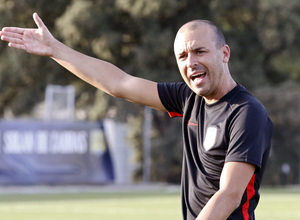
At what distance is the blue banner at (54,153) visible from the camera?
27.8 m

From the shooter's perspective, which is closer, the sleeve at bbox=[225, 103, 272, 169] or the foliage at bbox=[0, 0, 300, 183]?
Answer: the sleeve at bbox=[225, 103, 272, 169]

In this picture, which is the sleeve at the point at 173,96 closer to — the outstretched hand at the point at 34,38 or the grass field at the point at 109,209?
the outstretched hand at the point at 34,38

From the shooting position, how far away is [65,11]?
123 feet

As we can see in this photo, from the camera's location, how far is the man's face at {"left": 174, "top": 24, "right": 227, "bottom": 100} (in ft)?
13.8

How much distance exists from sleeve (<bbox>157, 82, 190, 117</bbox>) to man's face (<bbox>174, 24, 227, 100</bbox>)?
56cm

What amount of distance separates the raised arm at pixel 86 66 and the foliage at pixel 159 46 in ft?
96.1

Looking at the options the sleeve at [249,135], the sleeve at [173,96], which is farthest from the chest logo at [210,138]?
the sleeve at [173,96]

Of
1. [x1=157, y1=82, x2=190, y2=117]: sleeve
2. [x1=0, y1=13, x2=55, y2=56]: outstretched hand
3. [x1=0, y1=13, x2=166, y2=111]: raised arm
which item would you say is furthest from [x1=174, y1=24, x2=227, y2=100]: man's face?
[x1=0, y1=13, x2=55, y2=56]: outstretched hand

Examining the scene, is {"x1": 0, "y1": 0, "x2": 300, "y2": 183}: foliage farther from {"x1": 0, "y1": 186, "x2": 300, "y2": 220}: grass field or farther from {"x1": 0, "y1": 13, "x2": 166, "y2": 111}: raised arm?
{"x1": 0, "y1": 13, "x2": 166, "y2": 111}: raised arm

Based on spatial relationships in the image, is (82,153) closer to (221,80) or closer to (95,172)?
(95,172)

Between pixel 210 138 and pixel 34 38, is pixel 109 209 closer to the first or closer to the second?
pixel 34 38

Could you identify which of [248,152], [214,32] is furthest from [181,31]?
[248,152]

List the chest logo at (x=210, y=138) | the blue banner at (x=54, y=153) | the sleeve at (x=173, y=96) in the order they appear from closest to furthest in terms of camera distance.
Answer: the chest logo at (x=210, y=138), the sleeve at (x=173, y=96), the blue banner at (x=54, y=153)

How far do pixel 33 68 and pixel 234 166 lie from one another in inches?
1350
